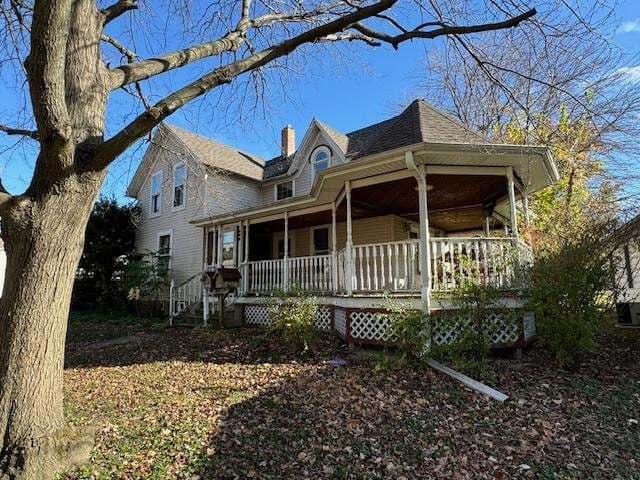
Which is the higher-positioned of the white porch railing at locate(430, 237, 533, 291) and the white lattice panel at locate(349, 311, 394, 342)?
the white porch railing at locate(430, 237, 533, 291)

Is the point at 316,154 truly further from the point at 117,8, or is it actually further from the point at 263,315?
the point at 117,8

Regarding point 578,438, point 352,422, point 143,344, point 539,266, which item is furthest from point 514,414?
point 143,344

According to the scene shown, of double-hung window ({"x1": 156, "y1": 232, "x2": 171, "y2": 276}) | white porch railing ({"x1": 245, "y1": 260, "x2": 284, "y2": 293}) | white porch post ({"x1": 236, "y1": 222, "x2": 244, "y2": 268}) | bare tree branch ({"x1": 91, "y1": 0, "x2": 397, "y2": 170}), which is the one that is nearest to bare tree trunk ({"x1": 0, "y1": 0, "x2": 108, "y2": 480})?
bare tree branch ({"x1": 91, "y1": 0, "x2": 397, "y2": 170})

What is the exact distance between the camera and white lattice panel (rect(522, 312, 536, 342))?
6955mm

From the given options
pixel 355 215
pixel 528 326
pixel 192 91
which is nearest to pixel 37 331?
pixel 192 91

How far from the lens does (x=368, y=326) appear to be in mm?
7418

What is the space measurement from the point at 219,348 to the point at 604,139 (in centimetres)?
1629

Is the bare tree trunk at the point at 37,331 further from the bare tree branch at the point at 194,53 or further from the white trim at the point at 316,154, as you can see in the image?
the white trim at the point at 316,154

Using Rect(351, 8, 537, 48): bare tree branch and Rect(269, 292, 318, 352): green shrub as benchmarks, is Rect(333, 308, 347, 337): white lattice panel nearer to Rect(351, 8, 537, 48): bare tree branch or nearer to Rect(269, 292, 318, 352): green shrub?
Rect(269, 292, 318, 352): green shrub

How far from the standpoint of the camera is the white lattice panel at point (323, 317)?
→ 30.3 feet

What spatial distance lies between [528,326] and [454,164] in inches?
130

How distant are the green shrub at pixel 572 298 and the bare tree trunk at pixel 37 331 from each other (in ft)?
19.9

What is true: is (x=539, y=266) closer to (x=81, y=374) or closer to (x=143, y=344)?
(x=81, y=374)

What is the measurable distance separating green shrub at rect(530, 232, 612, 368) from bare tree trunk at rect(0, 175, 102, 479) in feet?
19.9
